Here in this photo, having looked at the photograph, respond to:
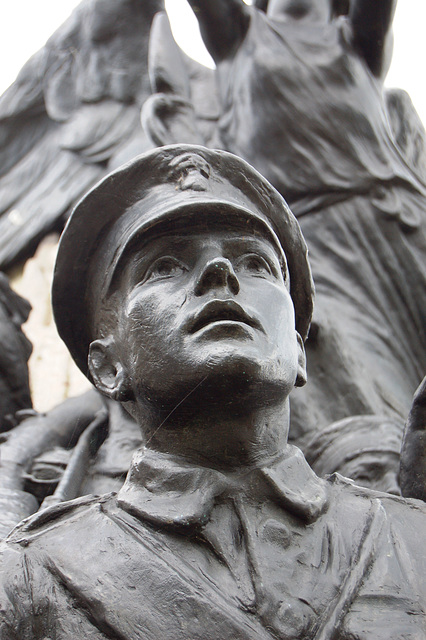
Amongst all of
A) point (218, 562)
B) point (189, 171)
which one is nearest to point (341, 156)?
point (189, 171)

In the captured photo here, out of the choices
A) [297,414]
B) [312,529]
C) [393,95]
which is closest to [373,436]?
[297,414]

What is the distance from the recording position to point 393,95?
3.57 meters

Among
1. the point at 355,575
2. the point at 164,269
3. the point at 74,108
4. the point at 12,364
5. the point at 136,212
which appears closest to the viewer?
the point at 355,575

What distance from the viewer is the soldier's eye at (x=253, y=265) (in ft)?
4.81

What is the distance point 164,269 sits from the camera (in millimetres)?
1446

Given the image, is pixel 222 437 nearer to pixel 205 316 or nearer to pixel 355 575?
pixel 205 316

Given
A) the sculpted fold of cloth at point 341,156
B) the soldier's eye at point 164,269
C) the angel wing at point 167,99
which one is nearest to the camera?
the soldier's eye at point 164,269

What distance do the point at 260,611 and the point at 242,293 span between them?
1.85ft

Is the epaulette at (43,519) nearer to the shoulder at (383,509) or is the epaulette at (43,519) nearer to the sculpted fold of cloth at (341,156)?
the shoulder at (383,509)

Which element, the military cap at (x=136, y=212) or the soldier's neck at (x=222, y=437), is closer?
the soldier's neck at (x=222, y=437)

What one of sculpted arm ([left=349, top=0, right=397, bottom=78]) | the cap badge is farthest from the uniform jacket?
sculpted arm ([left=349, top=0, right=397, bottom=78])

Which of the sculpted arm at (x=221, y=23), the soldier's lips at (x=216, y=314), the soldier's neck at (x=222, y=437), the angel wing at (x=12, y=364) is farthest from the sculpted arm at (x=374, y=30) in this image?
the soldier's neck at (x=222, y=437)

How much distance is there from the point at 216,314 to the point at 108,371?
333 millimetres

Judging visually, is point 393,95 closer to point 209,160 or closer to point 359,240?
point 359,240
